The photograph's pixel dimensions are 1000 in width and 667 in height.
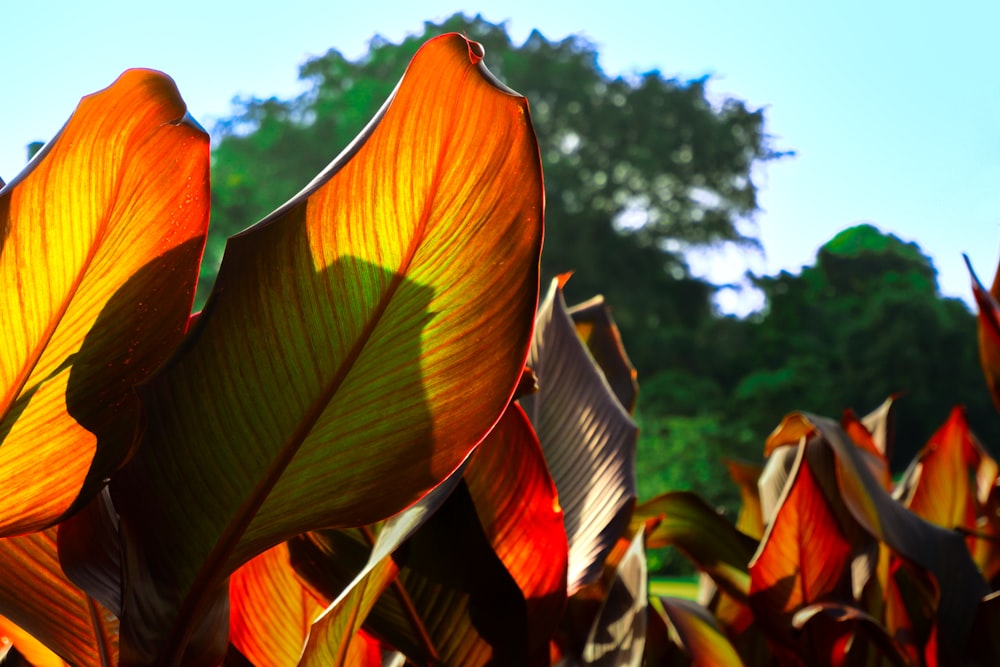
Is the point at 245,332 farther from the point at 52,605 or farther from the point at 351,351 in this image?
the point at 52,605

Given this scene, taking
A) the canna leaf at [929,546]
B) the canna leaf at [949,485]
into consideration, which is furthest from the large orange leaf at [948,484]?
the canna leaf at [929,546]

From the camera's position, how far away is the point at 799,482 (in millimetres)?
709

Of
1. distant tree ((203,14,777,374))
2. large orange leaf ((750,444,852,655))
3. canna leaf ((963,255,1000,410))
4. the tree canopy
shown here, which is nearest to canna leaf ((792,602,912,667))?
large orange leaf ((750,444,852,655))

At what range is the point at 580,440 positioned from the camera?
0.61 meters

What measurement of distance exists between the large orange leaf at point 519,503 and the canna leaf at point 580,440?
41 millimetres

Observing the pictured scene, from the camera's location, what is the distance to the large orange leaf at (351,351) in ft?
1.13

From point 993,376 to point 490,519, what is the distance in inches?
24.1

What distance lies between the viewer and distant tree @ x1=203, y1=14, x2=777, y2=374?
57.5ft

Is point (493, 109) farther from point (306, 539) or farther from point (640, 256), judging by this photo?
point (640, 256)

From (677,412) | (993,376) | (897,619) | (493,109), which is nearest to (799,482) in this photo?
(897,619)

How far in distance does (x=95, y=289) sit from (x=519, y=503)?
220mm

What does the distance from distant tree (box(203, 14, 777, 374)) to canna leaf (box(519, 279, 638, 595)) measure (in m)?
16.4

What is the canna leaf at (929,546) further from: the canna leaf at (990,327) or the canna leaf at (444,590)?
the canna leaf at (444,590)

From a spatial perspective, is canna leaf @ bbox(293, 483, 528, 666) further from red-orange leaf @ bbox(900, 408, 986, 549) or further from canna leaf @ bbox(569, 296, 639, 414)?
red-orange leaf @ bbox(900, 408, 986, 549)
